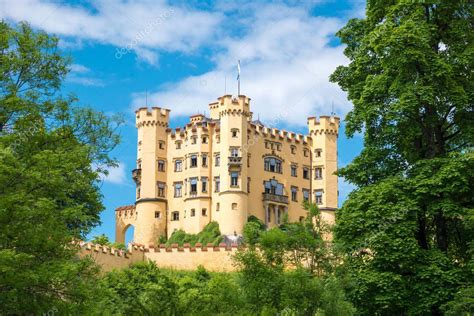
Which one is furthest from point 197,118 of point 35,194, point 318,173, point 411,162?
point 35,194

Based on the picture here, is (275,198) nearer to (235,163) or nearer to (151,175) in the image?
(235,163)

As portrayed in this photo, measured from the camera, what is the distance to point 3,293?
18000 mm

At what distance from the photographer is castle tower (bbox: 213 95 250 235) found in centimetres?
7069

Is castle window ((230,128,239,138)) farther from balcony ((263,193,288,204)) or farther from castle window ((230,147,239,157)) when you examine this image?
balcony ((263,193,288,204))

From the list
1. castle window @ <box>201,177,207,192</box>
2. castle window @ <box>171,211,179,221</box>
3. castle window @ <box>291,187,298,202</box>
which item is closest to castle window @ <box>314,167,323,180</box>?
castle window @ <box>291,187,298,202</box>

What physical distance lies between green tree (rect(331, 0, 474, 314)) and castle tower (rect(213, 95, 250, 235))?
140ft

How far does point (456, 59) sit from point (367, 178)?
15.6ft

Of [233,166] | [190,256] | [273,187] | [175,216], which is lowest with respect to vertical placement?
[190,256]

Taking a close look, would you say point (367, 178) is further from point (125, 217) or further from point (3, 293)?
point (125, 217)

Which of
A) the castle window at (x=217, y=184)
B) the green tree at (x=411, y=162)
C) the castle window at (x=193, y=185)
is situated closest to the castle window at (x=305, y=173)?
the castle window at (x=217, y=184)

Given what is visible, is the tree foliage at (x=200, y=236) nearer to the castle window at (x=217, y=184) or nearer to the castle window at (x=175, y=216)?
the castle window at (x=175, y=216)

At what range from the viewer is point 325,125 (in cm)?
7894

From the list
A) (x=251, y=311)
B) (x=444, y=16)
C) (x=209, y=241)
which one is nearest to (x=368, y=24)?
(x=444, y=16)

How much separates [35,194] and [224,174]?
173 feet
